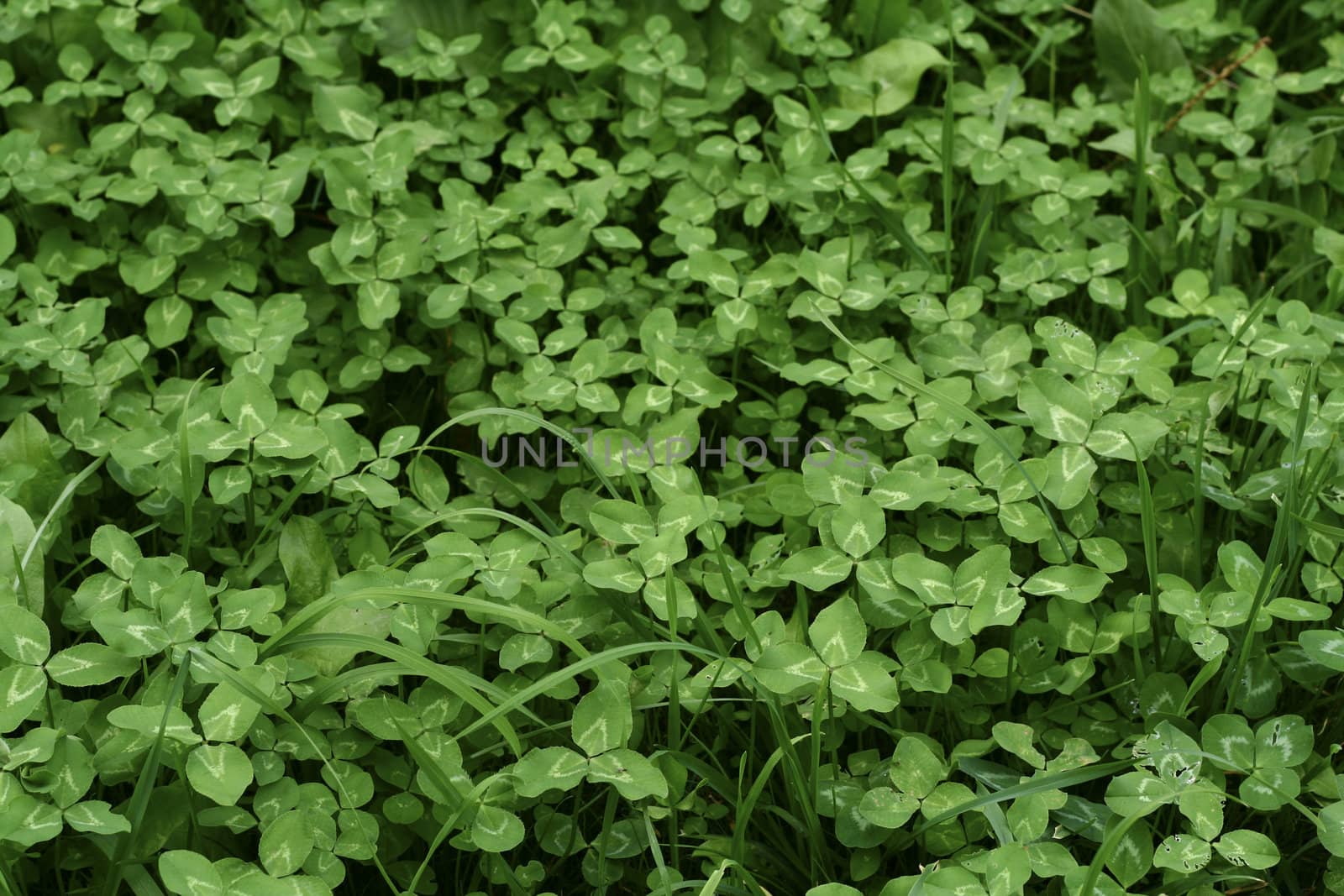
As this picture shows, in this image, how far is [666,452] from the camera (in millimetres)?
2348

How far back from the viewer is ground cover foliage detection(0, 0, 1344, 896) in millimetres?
1904

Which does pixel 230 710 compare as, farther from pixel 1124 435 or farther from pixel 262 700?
pixel 1124 435

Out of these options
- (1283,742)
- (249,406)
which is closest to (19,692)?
(249,406)

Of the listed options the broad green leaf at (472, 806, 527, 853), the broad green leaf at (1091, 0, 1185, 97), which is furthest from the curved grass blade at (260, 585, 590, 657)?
the broad green leaf at (1091, 0, 1185, 97)

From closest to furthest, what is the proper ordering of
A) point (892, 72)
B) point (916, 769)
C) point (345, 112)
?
point (916, 769), point (345, 112), point (892, 72)

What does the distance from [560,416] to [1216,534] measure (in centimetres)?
123

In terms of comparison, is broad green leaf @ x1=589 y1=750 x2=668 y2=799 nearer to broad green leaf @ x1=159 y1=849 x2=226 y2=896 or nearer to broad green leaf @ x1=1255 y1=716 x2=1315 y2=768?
broad green leaf @ x1=159 y1=849 x2=226 y2=896

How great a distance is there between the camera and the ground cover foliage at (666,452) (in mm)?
1904

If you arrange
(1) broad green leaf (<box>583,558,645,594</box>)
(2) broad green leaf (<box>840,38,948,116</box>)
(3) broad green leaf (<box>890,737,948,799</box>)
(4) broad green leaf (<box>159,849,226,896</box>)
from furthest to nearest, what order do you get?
1. (2) broad green leaf (<box>840,38,948,116</box>)
2. (1) broad green leaf (<box>583,558,645,594</box>)
3. (3) broad green leaf (<box>890,737,948,799</box>)
4. (4) broad green leaf (<box>159,849,226,896</box>)

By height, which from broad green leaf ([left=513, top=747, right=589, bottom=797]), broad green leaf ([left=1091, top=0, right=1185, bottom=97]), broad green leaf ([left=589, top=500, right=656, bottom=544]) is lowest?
broad green leaf ([left=513, top=747, right=589, bottom=797])

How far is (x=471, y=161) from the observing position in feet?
9.97

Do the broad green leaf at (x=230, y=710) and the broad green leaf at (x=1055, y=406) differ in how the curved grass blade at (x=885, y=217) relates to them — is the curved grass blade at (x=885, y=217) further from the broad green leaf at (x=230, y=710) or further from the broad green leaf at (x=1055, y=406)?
the broad green leaf at (x=230, y=710)

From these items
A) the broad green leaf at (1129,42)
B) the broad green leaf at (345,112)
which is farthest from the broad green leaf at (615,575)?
the broad green leaf at (1129,42)

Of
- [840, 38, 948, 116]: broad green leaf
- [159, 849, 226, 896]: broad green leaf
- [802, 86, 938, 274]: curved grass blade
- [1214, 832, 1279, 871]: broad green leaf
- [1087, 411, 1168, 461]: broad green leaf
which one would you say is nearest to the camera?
[159, 849, 226, 896]: broad green leaf
